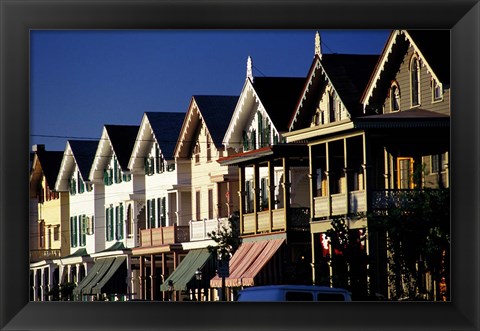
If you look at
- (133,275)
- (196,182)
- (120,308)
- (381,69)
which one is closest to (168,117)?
(196,182)

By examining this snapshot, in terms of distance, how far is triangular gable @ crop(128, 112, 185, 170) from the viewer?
52819 millimetres

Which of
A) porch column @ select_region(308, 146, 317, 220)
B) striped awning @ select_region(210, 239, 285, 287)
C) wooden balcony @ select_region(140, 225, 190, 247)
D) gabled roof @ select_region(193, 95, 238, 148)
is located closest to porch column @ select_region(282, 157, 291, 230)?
A: striped awning @ select_region(210, 239, 285, 287)

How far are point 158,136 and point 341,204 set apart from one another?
16125 mm

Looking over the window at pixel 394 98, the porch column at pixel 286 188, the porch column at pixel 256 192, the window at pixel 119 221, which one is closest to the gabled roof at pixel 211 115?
the porch column at pixel 256 192

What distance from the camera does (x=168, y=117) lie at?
178ft

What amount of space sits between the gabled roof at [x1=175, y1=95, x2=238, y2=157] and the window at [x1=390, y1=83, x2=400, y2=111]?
1115 cm

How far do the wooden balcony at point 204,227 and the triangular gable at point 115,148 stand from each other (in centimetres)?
511

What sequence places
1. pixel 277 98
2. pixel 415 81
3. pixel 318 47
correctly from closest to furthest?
pixel 415 81 → pixel 318 47 → pixel 277 98

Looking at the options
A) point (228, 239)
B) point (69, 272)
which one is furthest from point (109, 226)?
point (228, 239)

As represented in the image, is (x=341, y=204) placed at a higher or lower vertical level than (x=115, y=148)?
lower

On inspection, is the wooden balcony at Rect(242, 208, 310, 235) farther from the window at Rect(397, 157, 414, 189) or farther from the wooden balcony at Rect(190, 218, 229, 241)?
the window at Rect(397, 157, 414, 189)
